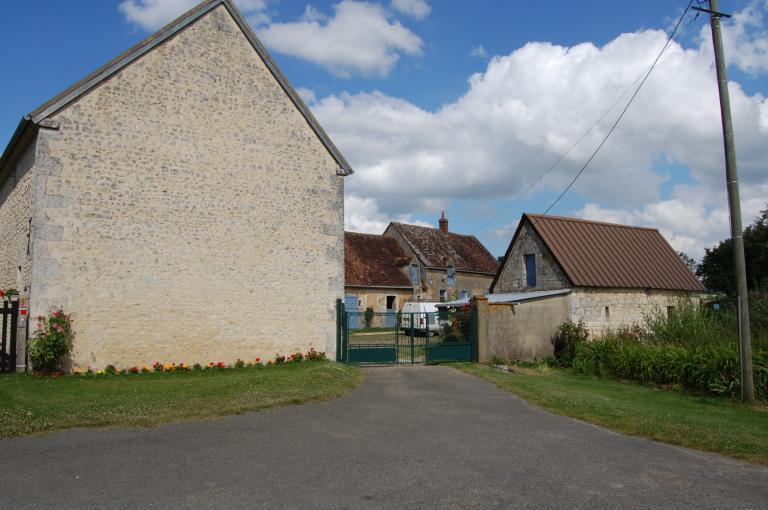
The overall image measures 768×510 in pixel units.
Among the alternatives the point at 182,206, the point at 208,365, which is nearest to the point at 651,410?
the point at 208,365

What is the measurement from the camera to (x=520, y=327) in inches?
758

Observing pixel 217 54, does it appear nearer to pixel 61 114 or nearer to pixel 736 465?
pixel 61 114

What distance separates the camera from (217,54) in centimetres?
1577

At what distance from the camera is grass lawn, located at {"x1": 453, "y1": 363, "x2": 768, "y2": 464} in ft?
26.8

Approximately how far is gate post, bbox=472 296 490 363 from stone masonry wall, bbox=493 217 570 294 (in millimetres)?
4747

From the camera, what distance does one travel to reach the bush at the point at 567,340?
1923 centimetres

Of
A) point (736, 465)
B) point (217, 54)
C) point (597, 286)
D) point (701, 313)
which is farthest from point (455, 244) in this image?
point (736, 465)

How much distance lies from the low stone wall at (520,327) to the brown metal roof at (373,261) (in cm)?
1569

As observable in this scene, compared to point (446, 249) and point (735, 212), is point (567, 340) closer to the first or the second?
point (735, 212)

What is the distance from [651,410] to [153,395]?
964 cm

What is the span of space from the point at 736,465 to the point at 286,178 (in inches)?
510

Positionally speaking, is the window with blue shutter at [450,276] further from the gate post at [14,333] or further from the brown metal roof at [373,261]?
the gate post at [14,333]

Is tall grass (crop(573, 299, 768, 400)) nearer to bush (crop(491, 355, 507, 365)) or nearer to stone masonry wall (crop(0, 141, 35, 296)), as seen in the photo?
bush (crop(491, 355, 507, 365))

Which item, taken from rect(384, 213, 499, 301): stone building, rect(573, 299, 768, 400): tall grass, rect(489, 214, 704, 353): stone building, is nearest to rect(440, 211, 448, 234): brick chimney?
rect(384, 213, 499, 301): stone building
